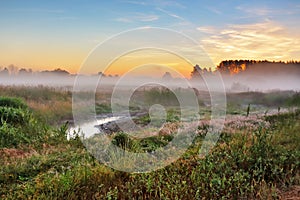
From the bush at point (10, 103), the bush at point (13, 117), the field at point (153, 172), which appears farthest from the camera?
the bush at point (10, 103)

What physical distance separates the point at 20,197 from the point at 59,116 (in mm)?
14238

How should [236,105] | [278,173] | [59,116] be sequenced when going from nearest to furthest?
[278,173], [59,116], [236,105]

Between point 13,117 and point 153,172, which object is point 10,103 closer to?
point 13,117

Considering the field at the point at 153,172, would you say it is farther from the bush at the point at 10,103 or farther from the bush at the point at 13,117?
the bush at the point at 10,103

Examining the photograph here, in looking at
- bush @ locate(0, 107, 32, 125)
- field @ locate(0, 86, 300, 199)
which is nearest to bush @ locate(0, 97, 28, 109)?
bush @ locate(0, 107, 32, 125)

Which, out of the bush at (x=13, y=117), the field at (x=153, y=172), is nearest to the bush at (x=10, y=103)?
the bush at (x=13, y=117)

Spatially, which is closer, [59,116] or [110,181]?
[110,181]

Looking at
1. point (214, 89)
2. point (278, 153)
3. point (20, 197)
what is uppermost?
point (214, 89)

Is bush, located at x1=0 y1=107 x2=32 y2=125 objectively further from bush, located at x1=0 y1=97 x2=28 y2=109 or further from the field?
bush, located at x1=0 y1=97 x2=28 y2=109

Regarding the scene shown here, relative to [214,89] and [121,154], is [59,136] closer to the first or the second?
[121,154]

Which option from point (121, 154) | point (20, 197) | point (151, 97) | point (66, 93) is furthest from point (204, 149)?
point (66, 93)

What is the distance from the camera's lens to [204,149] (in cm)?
867

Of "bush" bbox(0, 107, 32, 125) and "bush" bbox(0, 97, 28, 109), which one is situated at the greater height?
"bush" bbox(0, 97, 28, 109)

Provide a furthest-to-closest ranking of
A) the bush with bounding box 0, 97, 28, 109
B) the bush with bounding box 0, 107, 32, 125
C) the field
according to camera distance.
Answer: the bush with bounding box 0, 97, 28, 109, the bush with bounding box 0, 107, 32, 125, the field
